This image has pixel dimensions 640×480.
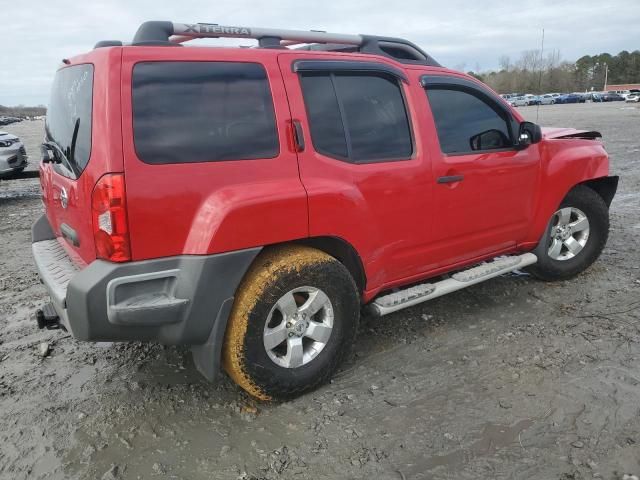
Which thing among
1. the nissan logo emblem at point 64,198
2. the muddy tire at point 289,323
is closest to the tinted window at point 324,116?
the muddy tire at point 289,323

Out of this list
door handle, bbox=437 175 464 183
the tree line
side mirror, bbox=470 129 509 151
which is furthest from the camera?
the tree line

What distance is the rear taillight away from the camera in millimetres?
2414

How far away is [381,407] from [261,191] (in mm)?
1369

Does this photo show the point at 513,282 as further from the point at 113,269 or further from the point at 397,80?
the point at 113,269

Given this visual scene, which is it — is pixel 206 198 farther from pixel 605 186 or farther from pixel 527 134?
pixel 605 186

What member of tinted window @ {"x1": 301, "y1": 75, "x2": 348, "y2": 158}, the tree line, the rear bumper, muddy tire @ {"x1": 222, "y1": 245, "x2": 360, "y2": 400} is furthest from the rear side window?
the tree line

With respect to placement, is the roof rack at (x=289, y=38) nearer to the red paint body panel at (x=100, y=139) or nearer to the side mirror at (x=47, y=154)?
the red paint body panel at (x=100, y=139)

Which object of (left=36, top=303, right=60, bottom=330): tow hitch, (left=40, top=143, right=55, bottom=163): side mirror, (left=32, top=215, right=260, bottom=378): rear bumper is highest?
(left=40, top=143, right=55, bottom=163): side mirror

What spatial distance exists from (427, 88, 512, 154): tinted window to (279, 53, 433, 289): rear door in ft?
0.77

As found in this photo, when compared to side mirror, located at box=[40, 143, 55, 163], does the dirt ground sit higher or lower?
lower

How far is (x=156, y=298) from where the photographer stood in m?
2.56

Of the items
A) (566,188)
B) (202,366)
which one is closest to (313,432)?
(202,366)

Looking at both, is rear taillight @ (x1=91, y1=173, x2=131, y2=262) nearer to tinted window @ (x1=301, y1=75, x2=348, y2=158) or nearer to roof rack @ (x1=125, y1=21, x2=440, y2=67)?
roof rack @ (x1=125, y1=21, x2=440, y2=67)

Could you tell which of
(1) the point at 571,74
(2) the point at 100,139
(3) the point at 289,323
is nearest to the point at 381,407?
(3) the point at 289,323
